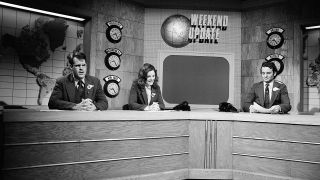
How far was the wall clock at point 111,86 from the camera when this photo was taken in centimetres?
536

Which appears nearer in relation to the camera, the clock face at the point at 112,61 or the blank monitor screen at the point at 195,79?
the clock face at the point at 112,61

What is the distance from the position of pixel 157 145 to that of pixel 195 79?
2576 millimetres

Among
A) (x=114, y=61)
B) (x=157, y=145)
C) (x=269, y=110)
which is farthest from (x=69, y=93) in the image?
(x=269, y=110)

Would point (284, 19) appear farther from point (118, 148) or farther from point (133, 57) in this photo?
point (118, 148)

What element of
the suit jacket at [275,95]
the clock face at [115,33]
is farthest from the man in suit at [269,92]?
the clock face at [115,33]

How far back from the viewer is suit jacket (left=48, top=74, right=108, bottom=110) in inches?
141

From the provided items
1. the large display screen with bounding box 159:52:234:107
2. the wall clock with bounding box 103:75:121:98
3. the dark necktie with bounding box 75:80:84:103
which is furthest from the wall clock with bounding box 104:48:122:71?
the dark necktie with bounding box 75:80:84:103

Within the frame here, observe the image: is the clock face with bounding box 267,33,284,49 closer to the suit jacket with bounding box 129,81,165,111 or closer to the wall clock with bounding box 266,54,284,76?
the wall clock with bounding box 266,54,284,76

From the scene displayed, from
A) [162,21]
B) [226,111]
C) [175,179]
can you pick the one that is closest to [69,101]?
[175,179]

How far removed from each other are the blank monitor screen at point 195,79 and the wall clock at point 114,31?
1.01 meters

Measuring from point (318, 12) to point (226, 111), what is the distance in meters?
2.40

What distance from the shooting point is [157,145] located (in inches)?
143

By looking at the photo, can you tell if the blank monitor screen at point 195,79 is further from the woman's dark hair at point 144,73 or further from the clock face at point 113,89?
the woman's dark hair at point 144,73

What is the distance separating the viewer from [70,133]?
9.81 ft
